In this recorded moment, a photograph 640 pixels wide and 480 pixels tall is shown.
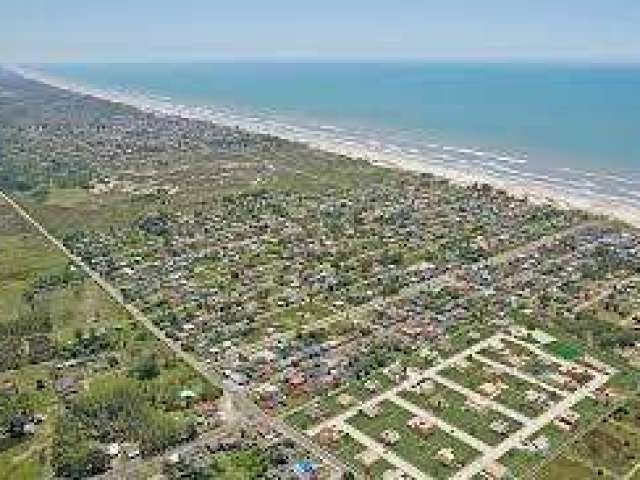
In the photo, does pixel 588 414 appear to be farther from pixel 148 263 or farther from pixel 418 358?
pixel 148 263

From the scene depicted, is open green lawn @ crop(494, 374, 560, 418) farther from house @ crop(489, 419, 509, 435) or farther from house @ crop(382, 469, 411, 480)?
house @ crop(382, 469, 411, 480)

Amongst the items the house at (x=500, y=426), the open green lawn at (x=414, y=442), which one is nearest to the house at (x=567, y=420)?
the house at (x=500, y=426)

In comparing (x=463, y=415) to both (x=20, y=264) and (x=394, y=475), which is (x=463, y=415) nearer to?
(x=394, y=475)

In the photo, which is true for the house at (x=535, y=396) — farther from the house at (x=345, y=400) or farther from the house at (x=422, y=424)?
the house at (x=345, y=400)

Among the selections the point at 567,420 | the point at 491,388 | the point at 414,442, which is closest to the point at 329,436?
the point at 414,442

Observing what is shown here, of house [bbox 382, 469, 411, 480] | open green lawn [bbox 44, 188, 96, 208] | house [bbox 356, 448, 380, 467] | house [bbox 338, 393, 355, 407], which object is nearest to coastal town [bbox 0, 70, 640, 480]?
house [bbox 356, 448, 380, 467]

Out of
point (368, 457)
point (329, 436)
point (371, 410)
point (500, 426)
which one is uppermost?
point (500, 426)
